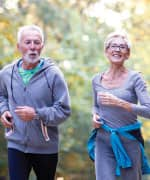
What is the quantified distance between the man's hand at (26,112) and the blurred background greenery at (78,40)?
4512mm

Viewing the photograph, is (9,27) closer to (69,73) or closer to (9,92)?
(69,73)

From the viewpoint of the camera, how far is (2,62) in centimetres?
842

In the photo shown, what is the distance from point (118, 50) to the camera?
12.6 ft

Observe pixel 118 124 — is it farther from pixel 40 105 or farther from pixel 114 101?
pixel 40 105

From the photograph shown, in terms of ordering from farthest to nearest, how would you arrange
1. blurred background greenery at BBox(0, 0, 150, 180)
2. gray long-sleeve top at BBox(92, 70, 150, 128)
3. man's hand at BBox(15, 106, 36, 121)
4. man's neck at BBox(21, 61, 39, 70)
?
blurred background greenery at BBox(0, 0, 150, 180) < man's neck at BBox(21, 61, 39, 70) < gray long-sleeve top at BBox(92, 70, 150, 128) < man's hand at BBox(15, 106, 36, 121)

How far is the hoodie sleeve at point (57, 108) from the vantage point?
3605mm

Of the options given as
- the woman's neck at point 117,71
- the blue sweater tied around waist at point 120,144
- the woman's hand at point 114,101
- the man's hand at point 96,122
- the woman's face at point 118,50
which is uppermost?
the woman's face at point 118,50

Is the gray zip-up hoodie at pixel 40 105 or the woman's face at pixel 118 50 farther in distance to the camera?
the woman's face at pixel 118 50

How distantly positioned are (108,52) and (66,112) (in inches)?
21.5

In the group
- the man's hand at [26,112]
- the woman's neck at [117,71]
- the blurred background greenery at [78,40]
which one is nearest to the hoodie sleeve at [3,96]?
the man's hand at [26,112]

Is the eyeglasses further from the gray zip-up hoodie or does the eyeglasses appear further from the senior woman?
the gray zip-up hoodie

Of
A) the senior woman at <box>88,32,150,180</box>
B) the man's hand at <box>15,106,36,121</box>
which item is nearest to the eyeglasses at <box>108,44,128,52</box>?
the senior woman at <box>88,32,150,180</box>

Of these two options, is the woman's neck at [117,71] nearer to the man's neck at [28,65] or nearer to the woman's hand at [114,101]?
the woman's hand at [114,101]

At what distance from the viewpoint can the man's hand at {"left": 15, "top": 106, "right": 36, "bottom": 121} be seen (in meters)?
3.52
